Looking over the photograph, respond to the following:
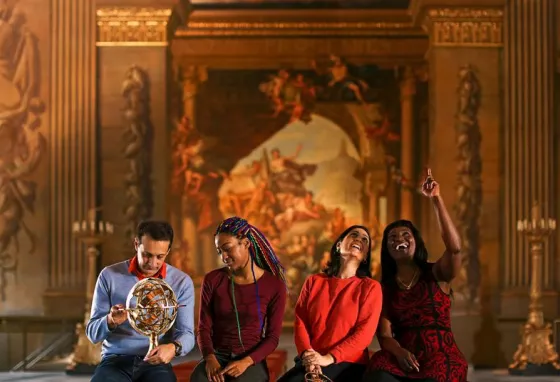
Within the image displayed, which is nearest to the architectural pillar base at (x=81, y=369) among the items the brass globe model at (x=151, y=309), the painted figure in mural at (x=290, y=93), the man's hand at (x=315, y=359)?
the painted figure in mural at (x=290, y=93)

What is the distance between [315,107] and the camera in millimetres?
20047

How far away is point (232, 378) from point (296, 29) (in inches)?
508

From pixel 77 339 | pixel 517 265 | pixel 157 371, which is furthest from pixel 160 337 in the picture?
pixel 517 265

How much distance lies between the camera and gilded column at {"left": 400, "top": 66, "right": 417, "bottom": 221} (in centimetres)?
1966

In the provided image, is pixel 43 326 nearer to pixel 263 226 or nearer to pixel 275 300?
pixel 263 226

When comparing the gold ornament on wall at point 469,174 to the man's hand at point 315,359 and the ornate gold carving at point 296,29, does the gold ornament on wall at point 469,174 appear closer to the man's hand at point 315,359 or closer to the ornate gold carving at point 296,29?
the ornate gold carving at point 296,29

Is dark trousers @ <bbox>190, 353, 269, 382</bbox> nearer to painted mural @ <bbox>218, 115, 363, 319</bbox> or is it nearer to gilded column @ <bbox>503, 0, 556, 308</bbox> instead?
gilded column @ <bbox>503, 0, 556, 308</bbox>

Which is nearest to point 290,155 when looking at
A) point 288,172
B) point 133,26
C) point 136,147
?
point 288,172

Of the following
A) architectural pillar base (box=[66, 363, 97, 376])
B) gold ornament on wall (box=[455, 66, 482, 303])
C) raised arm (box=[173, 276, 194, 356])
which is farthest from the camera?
gold ornament on wall (box=[455, 66, 482, 303])

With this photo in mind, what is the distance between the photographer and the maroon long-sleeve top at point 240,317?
778 cm

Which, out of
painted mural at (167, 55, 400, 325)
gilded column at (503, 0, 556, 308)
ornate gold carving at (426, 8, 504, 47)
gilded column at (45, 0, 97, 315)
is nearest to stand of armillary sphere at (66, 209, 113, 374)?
gilded column at (45, 0, 97, 315)

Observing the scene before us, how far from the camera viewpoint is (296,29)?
19938mm

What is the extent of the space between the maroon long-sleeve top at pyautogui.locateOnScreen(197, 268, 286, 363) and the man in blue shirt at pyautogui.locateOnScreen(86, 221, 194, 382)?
0.56ft

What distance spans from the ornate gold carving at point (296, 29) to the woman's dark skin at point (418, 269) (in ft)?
39.3
